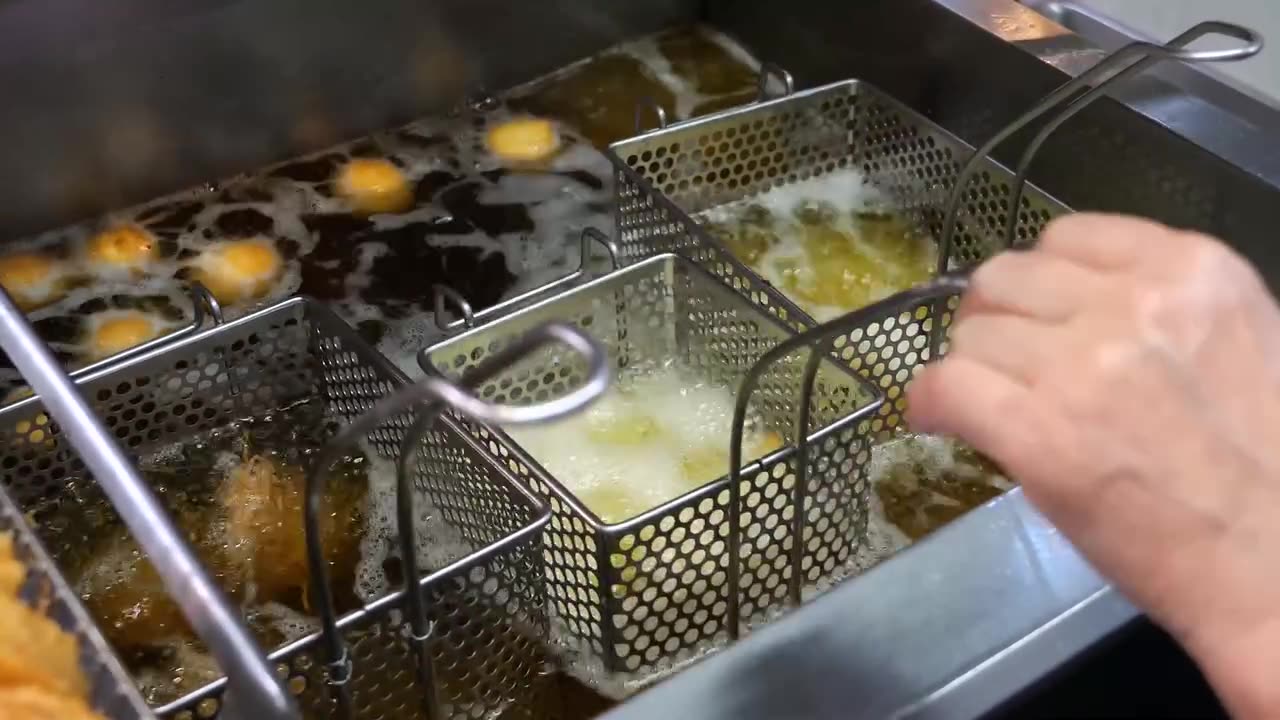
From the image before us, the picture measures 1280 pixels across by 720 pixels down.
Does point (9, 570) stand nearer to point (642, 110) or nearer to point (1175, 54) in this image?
point (1175, 54)

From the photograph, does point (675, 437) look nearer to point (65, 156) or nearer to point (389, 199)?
point (389, 199)

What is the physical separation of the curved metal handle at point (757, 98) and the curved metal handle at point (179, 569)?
0.79 metres

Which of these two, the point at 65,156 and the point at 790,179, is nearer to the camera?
the point at 65,156

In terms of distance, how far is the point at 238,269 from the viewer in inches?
50.9

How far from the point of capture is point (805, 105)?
4.48ft

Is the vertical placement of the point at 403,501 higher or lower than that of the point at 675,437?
higher

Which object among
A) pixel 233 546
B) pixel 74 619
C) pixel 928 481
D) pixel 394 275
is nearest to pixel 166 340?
pixel 233 546

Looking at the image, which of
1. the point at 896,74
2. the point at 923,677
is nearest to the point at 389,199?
the point at 896,74

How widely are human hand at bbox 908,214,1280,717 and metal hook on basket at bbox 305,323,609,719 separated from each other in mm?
217

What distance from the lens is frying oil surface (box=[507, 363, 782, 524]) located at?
1.03m

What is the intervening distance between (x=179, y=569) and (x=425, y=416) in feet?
0.45

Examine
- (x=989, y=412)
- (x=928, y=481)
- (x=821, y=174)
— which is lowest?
(x=928, y=481)

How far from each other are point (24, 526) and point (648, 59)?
3.73 ft

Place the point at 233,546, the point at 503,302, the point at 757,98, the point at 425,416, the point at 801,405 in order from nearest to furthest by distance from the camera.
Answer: the point at 425,416, the point at 801,405, the point at 233,546, the point at 503,302, the point at 757,98
